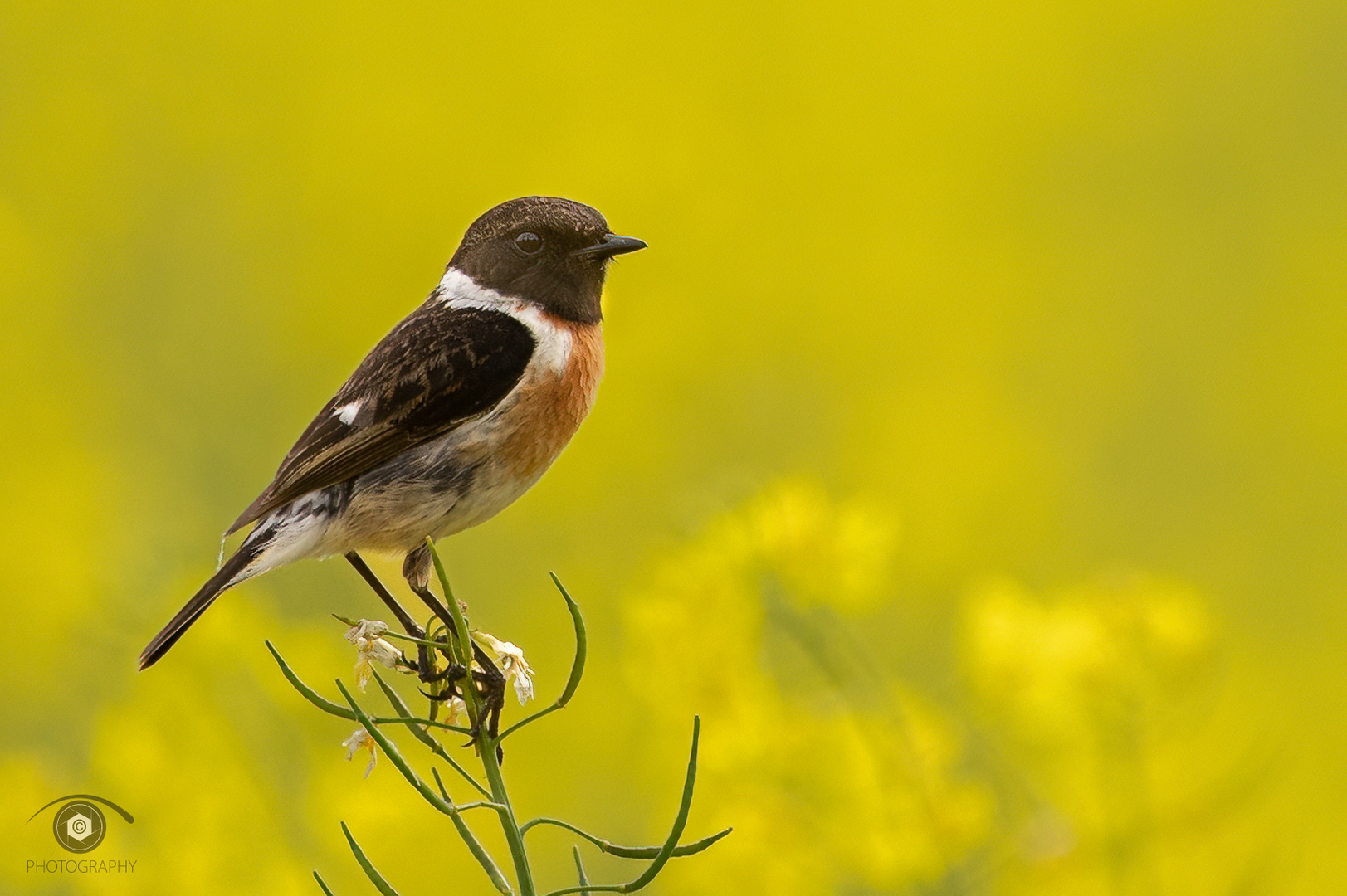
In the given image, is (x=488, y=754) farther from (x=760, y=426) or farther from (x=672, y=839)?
(x=760, y=426)

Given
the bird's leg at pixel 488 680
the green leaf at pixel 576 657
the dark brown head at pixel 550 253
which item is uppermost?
the dark brown head at pixel 550 253

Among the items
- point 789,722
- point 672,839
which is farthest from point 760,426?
point 672,839

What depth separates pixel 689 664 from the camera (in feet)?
13.0

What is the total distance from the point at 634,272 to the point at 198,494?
3144 mm

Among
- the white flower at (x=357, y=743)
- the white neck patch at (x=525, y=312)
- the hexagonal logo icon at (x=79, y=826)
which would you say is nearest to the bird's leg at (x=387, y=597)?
the white neck patch at (x=525, y=312)

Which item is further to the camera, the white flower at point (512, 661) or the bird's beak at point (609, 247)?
the bird's beak at point (609, 247)

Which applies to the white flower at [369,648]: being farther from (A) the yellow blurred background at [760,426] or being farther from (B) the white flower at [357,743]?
(A) the yellow blurred background at [760,426]

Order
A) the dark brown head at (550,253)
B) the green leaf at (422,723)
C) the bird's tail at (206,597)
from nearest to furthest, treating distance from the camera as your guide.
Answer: the green leaf at (422,723) → the bird's tail at (206,597) → the dark brown head at (550,253)

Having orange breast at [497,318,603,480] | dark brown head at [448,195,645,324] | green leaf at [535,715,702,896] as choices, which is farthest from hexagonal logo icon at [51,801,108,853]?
green leaf at [535,715,702,896]

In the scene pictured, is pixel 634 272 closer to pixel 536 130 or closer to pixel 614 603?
pixel 536 130

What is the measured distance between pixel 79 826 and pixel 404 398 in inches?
63.4

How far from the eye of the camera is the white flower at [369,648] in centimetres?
250

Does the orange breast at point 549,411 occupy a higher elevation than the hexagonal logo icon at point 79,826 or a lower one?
higher

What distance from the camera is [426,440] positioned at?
3.46 meters
